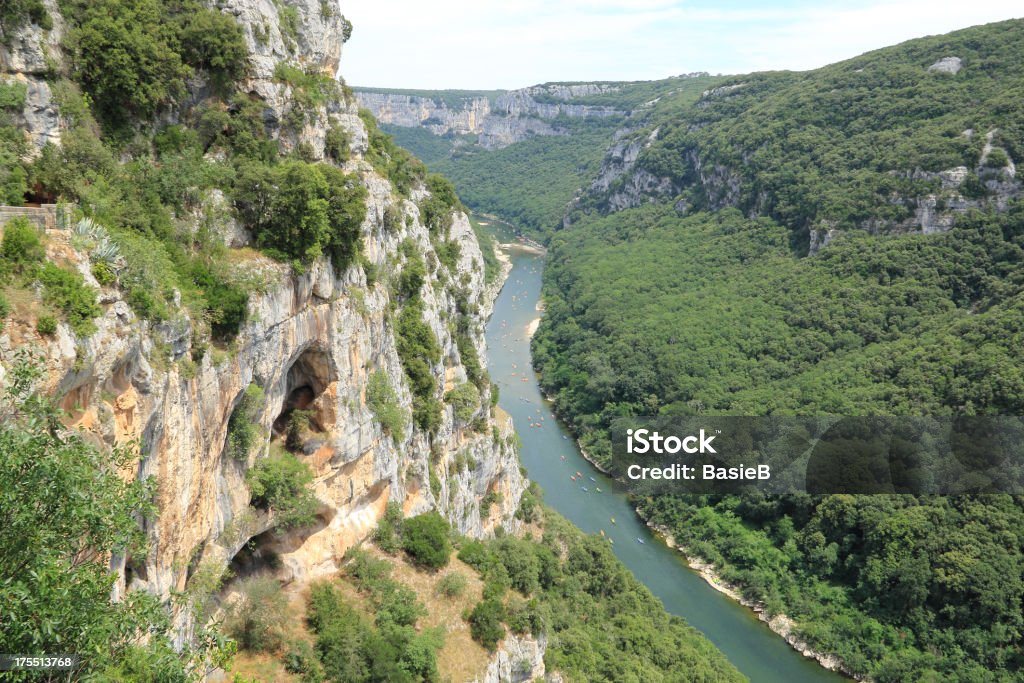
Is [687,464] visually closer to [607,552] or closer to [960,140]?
[607,552]

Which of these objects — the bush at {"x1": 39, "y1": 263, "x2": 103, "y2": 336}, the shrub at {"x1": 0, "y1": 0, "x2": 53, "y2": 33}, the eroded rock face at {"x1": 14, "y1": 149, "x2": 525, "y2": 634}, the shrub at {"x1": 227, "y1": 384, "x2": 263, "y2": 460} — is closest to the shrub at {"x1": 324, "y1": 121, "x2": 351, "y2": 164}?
the eroded rock face at {"x1": 14, "y1": 149, "x2": 525, "y2": 634}

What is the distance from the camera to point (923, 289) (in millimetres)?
52344

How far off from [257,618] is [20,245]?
910cm

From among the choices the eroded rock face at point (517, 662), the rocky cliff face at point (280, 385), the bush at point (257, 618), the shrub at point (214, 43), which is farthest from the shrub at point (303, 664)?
the shrub at point (214, 43)

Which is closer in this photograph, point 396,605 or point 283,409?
point 396,605

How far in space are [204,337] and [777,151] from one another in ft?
265

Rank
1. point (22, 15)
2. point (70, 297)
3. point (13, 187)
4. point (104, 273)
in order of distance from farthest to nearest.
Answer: point (22, 15) < point (13, 187) < point (104, 273) < point (70, 297)

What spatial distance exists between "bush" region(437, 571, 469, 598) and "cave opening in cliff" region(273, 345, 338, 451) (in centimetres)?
541

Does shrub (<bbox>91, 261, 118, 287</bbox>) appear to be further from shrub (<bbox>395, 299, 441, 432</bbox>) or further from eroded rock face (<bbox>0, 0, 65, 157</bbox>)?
shrub (<bbox>395, 299, 441, 432</bbox>)

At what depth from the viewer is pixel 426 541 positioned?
1975 centimetres

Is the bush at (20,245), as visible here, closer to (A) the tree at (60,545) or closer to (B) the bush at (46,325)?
(B) the bush at (46,325)

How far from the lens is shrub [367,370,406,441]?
19344 mm

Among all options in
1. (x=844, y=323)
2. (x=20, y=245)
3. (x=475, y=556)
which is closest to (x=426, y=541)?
(x=475, y=556)

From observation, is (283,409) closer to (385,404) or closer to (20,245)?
(385,404)
